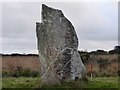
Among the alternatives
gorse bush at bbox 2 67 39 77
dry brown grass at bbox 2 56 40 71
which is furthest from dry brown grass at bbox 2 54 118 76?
gorse bush at bbox 2 67 39 77

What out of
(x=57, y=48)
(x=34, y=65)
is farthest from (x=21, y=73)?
(x=57, y=48)

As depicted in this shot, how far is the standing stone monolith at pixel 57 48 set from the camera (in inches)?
783

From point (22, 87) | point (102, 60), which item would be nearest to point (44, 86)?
point (22, 87)

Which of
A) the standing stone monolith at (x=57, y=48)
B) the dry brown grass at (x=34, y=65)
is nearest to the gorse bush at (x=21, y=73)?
the dry brown grass at (x=34, y=65)

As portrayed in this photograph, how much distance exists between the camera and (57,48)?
1997cm

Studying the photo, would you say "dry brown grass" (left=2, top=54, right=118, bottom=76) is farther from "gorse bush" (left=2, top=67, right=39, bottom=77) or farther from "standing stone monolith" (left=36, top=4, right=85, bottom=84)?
"standing stone monolith" (left=36, top=4, right=85, bottom=84)

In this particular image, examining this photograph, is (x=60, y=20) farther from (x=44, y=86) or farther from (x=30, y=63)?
(x=30, y=63)

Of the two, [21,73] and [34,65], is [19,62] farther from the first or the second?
[21,73]

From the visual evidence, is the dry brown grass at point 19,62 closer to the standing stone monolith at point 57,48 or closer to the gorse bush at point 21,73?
the gorse bush at point 21,73

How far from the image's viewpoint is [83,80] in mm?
20359

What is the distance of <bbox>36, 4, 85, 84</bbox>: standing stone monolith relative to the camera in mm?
19891

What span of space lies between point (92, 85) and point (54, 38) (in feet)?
8.02

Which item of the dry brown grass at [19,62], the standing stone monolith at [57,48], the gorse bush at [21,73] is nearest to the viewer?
the standing stone monolith at [57,48]

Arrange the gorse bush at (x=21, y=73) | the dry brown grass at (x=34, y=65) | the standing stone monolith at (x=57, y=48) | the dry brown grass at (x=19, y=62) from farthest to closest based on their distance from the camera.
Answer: the dry brown grass at (x=19, y=62), the dry brown grass at (x=34, y=65), the gorse bush at (x=21, y=73), the standing stone monolith at (x=57, y=48)
